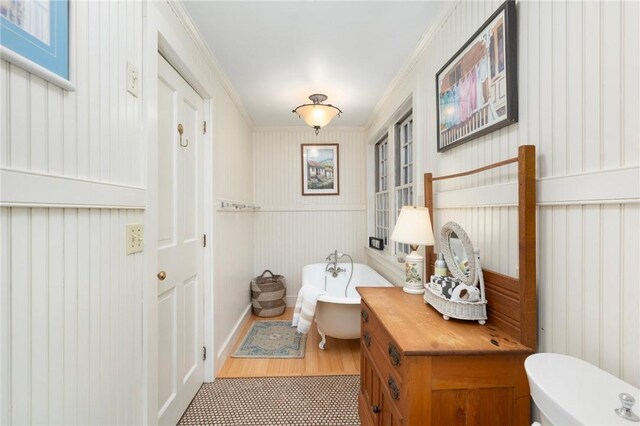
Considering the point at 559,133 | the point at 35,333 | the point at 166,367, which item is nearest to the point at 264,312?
the point at 166,367

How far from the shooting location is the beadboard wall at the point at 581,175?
2.34 feet

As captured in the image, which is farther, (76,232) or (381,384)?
(381,384)

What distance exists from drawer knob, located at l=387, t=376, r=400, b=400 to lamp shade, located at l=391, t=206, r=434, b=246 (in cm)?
67

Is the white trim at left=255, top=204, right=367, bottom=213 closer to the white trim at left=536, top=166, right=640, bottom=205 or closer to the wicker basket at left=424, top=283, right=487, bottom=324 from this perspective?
the wicker basket at left=424, top=283, right=487, bottom=324

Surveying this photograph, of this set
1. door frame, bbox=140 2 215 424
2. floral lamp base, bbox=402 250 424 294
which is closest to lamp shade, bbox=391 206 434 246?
floral lamp base, bbox=402 250 424 294

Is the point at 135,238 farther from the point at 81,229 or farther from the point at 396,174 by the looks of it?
the point at 396,174

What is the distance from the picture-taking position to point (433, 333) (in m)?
1.03

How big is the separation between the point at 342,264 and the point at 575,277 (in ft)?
8.93

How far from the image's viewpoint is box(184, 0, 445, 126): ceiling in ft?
5.23

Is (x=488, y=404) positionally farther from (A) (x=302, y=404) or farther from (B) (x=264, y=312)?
(B) (x=264, y=312)


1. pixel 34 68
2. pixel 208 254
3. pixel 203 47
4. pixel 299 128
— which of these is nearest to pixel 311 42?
pixel 203 47


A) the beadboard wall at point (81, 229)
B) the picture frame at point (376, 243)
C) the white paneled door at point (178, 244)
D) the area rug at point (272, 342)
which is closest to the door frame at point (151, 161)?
the beadboard wall at point (81, 229)

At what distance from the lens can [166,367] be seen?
1563 mm

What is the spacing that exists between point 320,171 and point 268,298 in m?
1.79
